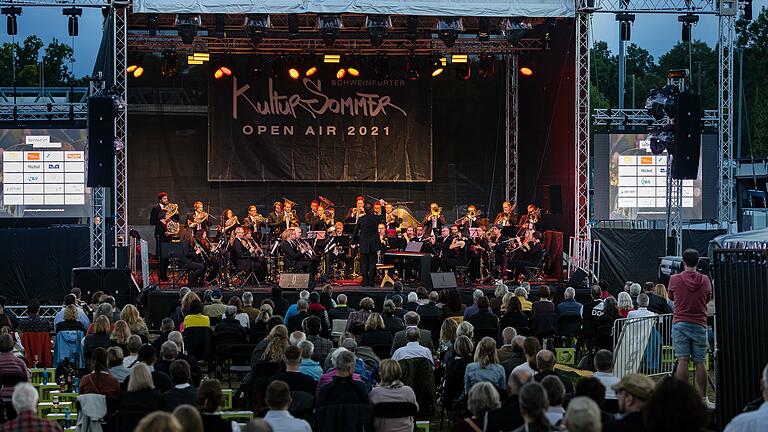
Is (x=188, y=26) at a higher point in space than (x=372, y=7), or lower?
lower

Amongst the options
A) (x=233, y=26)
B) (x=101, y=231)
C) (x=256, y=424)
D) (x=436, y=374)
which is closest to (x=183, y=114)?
(x=233, y=26)

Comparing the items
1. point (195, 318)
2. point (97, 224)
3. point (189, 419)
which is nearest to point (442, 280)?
point (97, 224)

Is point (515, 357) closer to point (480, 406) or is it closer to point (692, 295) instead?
point (692, 295)

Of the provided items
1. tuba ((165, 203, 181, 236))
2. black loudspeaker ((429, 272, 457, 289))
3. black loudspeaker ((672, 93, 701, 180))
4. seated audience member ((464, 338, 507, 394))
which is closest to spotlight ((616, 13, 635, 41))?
black loudspeaker ((672, 93, 701, 180))

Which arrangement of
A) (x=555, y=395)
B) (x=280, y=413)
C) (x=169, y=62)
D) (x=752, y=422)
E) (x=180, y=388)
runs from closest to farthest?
(x=752, y=422) < (x=555, y=395) < (x=280, y=413) < (x=180, y=388) < (x=169, y=62)

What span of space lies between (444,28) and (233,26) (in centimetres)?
449

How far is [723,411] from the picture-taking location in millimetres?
10016

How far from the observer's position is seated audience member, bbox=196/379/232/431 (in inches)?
290

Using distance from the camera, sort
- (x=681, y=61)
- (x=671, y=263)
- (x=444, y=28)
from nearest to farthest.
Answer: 1. (x=671, y=263)
2. (x=444, y=28)
3. (x=681, y=61)

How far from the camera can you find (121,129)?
20062mm

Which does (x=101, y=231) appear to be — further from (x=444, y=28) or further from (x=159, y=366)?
(x=159, y=366)

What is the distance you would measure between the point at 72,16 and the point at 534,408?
16.4 meters

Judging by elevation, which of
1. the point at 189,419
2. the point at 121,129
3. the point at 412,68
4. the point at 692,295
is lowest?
the point at 189,419

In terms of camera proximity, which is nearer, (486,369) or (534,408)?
(534,408)
